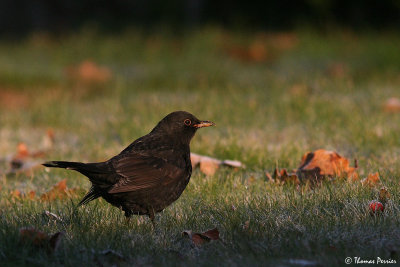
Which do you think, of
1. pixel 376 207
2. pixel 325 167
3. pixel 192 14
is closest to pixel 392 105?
pixel 325 167

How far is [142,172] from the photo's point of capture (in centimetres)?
410

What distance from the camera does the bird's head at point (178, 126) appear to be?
454 centimetres

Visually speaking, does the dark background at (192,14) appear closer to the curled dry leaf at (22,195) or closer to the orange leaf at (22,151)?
the orange leaf at (22,151)

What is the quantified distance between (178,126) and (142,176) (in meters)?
0.64

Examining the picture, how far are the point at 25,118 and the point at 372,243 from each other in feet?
21.9

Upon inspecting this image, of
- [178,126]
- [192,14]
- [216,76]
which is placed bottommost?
[216,76]

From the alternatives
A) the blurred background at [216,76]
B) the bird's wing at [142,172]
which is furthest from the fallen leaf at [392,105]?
the bird's wing at [142,172]

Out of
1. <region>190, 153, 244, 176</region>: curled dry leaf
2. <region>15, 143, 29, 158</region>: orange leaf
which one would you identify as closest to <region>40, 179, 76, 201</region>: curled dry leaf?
<region>190, 153, 244, 176</region>: curled dry leaf

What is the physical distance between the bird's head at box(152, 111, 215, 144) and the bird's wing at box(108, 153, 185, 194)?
14.1 inches

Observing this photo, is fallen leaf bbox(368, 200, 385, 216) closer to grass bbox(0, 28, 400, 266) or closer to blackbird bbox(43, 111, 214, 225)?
grass bbox(0, 28, 400, 266)

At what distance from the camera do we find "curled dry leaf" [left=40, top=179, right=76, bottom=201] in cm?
498

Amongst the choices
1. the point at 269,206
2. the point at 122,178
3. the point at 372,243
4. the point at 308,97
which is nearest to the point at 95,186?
the point at 122,178

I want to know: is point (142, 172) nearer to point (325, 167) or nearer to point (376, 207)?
point (376, 207)

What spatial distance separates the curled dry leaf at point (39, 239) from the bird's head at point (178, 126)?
1315 mm
